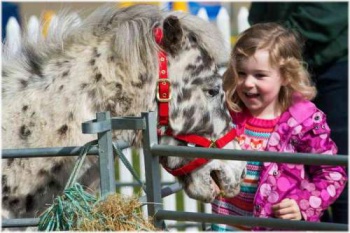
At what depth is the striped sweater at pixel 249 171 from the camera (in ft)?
11.5

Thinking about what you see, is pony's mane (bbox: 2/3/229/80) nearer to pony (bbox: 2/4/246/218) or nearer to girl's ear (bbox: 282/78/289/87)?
pony (bbox: 2/4/246/218)

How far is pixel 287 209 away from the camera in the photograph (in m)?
3.36

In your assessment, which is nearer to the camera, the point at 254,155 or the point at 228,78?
the point at 254,155

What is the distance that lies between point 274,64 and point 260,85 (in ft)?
0.42

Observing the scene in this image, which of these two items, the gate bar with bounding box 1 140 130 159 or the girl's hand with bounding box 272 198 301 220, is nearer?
the gate bar with bounding box 1 140 130 159

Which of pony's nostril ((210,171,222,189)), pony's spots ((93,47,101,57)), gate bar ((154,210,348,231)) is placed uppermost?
pony's spots ((93,47,101,57))

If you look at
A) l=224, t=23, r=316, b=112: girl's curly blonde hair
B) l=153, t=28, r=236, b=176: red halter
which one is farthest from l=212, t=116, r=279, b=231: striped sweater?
l=153, t=28, r=236, b=176: red halter

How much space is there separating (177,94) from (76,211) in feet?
2.98

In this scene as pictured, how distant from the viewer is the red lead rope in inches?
129

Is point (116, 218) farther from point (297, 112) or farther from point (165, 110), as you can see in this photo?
point (297, 112)

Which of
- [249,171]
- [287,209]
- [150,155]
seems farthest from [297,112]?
[150,155]

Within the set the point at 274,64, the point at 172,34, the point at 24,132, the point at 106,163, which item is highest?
the point at 172,34

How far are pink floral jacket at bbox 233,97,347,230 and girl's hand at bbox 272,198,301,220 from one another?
28 mm

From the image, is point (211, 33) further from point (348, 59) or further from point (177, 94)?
point (348, 59)
